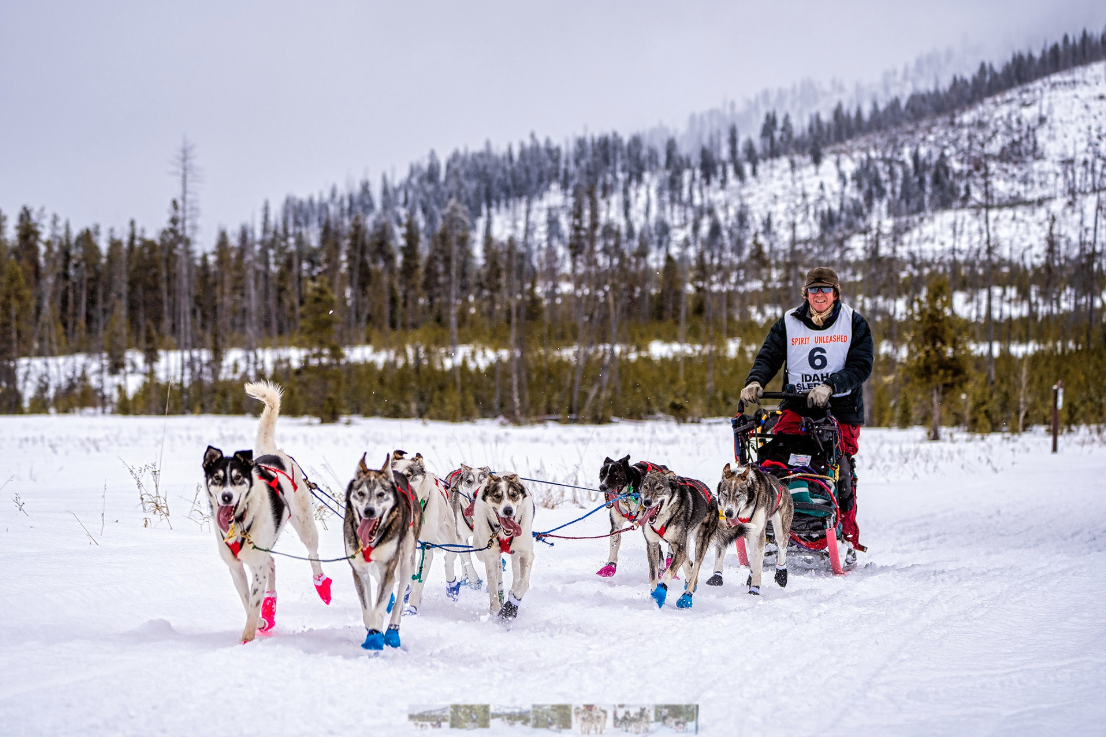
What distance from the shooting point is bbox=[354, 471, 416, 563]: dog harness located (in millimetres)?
3416

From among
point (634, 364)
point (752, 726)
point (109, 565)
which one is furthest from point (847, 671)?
point (634, 364)

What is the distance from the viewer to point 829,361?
591 cm

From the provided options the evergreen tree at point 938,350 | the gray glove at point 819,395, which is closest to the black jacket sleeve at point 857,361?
the gray glove at point 819,395

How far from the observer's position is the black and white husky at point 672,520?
4.56 metres

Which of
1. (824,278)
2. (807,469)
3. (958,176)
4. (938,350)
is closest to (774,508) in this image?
(807,469)

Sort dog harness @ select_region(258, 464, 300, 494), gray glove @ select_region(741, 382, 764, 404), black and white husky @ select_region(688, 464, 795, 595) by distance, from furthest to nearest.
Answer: gray glove @ select_region(741, 382, 764, 404)
black and white husky @ select_region(688, 464, 795, 595)
dog harness @ select_region(258, 464, 300, 494)

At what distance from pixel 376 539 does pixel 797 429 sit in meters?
3.90

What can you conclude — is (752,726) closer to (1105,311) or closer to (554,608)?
(554,608)

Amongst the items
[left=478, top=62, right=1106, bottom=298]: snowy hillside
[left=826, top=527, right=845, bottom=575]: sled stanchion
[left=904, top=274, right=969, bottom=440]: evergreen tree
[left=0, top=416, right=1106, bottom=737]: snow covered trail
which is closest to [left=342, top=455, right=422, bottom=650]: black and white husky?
[left=0, top=416, right=1106, bottom=737]: snow covered trail

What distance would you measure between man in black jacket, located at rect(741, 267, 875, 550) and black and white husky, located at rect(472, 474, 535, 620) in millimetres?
2388

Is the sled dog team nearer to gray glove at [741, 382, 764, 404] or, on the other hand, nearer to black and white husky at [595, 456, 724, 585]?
black and white husky at [595, 456, 724, 585]

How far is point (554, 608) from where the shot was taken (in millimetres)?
4422

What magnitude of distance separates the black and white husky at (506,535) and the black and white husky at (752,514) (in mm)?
1226

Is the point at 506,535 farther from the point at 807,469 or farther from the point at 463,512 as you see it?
the point at 807,469
